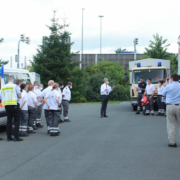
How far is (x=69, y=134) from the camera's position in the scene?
996 cm

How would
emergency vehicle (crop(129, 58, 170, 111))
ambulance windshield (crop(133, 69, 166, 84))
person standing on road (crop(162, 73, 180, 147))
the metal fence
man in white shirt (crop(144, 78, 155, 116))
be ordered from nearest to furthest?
1. person standing on road (crop(162, 73, 180, 147))
2. man in white shirt (crop(144, 78, 155, 116))
3. emergency vehicle (crop(129, 58, 170, 111))
4. ambulance windshield (crop(133, 69, 166, 84))
5. the metal fence

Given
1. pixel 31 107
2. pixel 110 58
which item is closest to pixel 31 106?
pixel 31 107

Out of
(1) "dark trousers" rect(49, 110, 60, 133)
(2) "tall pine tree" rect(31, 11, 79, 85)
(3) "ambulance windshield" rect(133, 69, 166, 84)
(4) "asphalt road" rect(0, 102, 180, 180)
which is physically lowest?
(4) "asphalt road" rect(0, 102, 180, 180)

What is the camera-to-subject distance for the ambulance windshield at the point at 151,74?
18781 mm

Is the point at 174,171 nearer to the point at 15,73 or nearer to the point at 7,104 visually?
the point at 7,104

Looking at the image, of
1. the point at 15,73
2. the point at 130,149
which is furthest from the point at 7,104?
the point at 15,73

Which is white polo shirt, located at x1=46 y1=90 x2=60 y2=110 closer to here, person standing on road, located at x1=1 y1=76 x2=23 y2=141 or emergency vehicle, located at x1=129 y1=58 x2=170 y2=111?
person standing on road, located at x1=1 y1=76 x2=23 y2=141

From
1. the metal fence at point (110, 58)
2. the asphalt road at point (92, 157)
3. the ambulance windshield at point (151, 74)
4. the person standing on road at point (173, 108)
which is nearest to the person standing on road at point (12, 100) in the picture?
the asphalt road at point (92, 157)

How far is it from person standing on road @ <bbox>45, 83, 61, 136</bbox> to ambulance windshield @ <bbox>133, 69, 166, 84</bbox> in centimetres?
994

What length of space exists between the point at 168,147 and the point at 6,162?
3931 millimetres

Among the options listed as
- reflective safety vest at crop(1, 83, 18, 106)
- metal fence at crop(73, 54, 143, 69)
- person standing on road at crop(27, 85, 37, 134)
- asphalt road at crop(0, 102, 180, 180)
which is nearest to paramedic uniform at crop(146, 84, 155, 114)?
asphalt road at crop(0, 102, 180, 180)

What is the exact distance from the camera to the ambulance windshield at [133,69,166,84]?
61.6ft

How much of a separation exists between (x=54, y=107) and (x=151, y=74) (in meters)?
10.6

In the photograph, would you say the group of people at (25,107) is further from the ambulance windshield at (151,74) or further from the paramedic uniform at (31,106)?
the ambulance windshield at (151,74)
